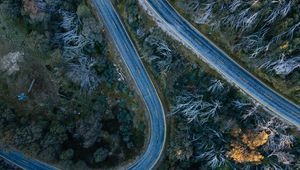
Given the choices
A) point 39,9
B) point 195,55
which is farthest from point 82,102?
point 195,55

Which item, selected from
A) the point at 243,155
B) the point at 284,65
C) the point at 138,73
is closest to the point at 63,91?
the point at 138,73

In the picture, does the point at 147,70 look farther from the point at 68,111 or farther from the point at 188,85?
the point at 68,111

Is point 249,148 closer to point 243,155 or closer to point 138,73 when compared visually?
point 243,155

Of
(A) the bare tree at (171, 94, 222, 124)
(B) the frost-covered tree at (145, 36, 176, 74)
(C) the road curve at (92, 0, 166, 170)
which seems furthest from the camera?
(C) the road curve at (92, 0, 166, 170)

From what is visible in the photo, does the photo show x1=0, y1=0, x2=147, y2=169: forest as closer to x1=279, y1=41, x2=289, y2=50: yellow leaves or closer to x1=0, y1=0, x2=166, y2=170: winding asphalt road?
x1=0, y1=0, x2=166, y2=170: winding asphalt road

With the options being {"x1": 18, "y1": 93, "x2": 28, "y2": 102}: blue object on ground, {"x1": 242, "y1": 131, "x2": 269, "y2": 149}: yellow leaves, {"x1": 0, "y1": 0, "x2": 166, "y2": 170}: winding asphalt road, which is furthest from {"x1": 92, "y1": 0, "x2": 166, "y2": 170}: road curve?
{"x1": 18, "y1": 93, "x2": 28, "y2": 102}: blue object on ground

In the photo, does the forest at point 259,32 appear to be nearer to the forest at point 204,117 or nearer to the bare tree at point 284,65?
the bare tree at point 284,65
